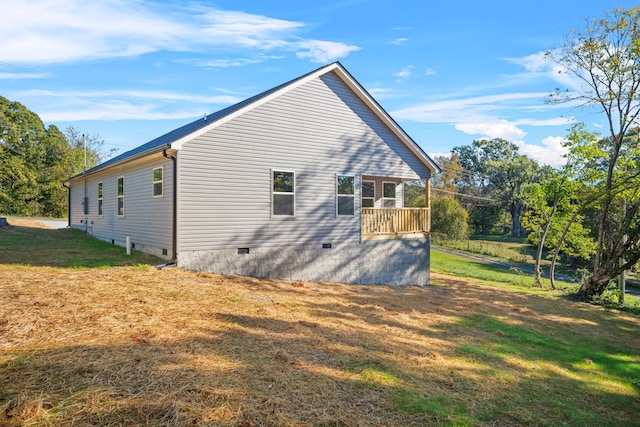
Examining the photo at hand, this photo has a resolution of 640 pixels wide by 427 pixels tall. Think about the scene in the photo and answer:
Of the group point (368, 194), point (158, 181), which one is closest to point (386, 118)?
point (368, 194)

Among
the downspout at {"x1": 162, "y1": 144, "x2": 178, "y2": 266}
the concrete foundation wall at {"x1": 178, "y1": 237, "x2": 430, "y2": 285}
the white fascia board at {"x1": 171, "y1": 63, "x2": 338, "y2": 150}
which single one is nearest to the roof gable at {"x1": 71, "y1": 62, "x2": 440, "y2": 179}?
the white fascia board at {"x1": 171, "y1": 63, "x2": 338, "y2": 150}

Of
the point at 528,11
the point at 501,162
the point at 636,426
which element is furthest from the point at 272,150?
the point at 501,162

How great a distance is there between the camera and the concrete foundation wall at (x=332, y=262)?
36.0 ft

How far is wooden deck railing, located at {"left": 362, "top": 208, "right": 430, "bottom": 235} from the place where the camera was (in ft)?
47.1

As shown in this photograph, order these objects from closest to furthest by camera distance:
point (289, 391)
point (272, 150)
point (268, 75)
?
1. point (289, 391)
2. point (272, 150)
3. point (268, 75)

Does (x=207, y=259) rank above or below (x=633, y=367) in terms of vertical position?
above

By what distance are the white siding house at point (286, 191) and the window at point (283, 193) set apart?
0.03 m

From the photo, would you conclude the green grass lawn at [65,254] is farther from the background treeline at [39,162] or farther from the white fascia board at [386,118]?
the background treeline at [39,162]

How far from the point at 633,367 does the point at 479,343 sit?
338 centimetres

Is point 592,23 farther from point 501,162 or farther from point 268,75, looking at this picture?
point 501,162

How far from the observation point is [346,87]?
45.1 feet

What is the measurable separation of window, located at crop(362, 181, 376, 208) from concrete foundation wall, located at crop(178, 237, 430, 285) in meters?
1.77

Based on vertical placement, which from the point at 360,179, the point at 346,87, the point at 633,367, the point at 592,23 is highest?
the point at 592,23

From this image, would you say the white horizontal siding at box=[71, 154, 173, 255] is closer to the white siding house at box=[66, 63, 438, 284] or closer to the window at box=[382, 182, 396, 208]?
the white siding house at box=[66, 63, 438, 284]
